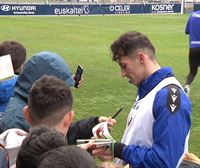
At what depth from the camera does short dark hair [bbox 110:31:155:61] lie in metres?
3.21

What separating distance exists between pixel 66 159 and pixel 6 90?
9.75 ft

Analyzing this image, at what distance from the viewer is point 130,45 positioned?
3.21 m

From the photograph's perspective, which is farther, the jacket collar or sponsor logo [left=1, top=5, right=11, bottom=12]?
sponsor logo [left=1, top=5, right=11, bottom=12]

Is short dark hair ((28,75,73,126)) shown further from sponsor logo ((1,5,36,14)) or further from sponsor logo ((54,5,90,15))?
sponsor logo ((54,5,90,15))

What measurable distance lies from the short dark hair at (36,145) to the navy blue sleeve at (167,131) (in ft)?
3.00

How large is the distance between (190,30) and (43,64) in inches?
305

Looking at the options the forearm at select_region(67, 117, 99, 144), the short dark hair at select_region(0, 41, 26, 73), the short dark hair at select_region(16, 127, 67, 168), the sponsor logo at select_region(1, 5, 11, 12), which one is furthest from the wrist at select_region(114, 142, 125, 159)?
the sponsor logo at select_region(1, 5, 11, 12)

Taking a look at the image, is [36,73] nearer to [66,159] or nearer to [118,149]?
[118,149]

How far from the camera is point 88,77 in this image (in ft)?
40.8

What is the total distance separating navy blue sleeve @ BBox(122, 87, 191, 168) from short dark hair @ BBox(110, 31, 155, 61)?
32 centimetres

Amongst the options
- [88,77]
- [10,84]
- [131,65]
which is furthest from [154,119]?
[88,77]

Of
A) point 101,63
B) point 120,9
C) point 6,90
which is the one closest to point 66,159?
point 6,90

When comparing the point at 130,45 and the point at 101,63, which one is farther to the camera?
the point at 101,63

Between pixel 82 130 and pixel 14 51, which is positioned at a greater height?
pixel 14 51
